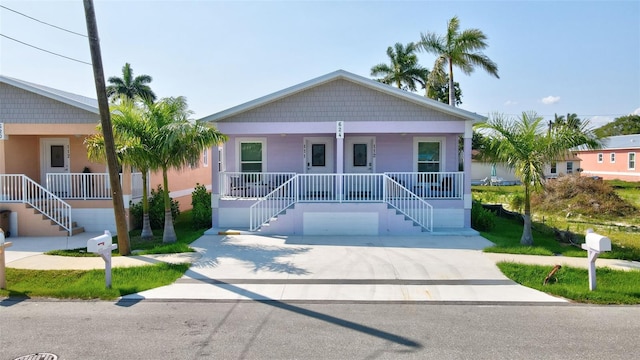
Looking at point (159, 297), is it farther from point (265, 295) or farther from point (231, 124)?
point (231, 124)

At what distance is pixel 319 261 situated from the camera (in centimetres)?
911

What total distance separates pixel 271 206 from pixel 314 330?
7.75m

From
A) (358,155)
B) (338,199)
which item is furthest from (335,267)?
(358,155)

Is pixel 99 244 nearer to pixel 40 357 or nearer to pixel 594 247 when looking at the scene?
pixel 40 357

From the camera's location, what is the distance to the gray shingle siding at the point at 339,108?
13117 millimetres

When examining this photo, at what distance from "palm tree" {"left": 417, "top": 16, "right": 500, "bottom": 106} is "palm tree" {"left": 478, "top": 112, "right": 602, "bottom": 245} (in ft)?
40.9

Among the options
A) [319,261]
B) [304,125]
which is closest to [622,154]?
[304,125]

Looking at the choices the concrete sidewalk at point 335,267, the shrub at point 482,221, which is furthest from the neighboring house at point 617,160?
the concrete sidewalk at point 335,267

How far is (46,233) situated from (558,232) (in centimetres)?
1605

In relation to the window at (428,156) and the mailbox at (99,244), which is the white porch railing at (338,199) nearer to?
the window at (428,156)

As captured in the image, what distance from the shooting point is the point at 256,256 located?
9.53 meters

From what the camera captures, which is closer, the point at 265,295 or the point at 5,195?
the point at 265,295

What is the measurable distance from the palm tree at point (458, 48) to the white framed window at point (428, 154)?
9.09 metres

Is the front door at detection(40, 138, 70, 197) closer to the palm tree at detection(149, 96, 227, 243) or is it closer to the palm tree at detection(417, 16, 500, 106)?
the palm tree at detection(149, 96, 227, 243)
